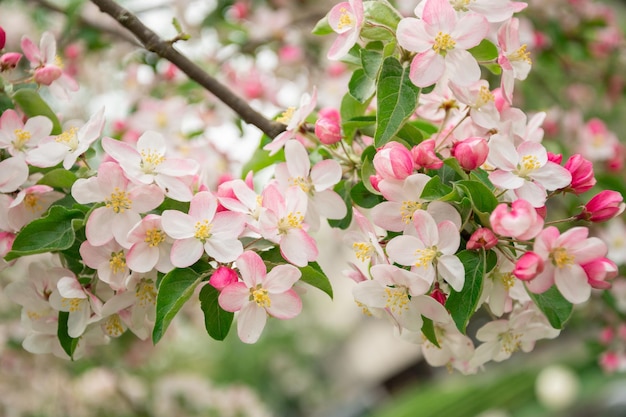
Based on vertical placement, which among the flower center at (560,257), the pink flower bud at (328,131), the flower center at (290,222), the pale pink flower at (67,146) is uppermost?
the flower center at (560,257)

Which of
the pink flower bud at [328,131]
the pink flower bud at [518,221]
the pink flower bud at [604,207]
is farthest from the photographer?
the pink flower bud at [328,131]

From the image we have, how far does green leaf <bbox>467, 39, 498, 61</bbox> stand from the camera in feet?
2.62

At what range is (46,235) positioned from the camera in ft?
2.48

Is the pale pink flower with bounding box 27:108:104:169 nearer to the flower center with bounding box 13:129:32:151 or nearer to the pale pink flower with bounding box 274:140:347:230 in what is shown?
the flower center with bounding box 13:129:32:151

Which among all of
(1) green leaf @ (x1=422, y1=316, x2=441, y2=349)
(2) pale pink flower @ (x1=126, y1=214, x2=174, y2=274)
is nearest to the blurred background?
(1) green leaf @ (x1=422, y1=316, x2=441, y2=349)

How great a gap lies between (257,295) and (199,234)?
0.10 metres

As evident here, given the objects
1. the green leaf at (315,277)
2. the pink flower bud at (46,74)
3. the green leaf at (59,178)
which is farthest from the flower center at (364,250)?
the pink flower bud at (46,74)

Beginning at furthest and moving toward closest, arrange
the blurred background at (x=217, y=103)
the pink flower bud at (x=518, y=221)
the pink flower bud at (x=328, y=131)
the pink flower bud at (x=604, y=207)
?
the blurred background at (x=217, y=103)
the pink flower bud at (x=328, y=131)
the pink flower bud at (x=604, y=207)
the pink flower bud at (x=518, y=221)

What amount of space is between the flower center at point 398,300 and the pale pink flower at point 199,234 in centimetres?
18

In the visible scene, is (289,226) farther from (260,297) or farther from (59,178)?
(59,178)

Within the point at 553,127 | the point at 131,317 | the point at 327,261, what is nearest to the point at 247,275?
the point at 131,317

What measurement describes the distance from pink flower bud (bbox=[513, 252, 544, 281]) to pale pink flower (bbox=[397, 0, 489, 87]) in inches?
9.1

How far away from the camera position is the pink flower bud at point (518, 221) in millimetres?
631

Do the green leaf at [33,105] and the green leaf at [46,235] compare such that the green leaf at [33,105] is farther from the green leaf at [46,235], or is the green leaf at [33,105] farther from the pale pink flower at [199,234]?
the pale pink flower at [199,234]
